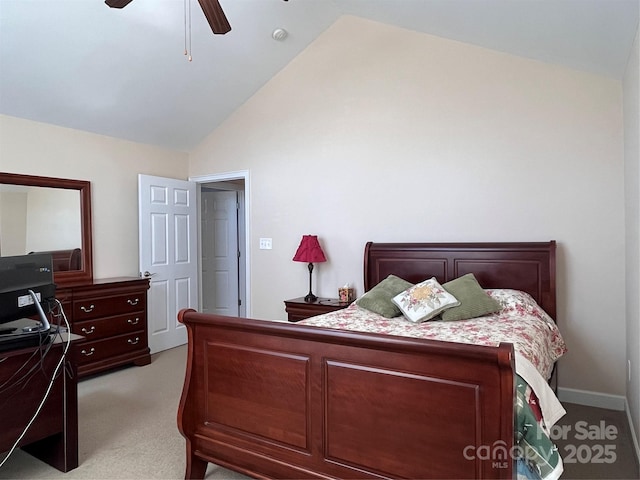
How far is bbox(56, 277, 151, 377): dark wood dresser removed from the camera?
375cm

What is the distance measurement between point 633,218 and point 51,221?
467 cm

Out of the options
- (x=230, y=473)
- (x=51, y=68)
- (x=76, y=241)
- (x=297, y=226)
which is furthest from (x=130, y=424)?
(x=51, y=68)

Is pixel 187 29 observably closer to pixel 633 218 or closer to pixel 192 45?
pixel 192 45

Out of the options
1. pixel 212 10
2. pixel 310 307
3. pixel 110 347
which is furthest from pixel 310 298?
pixel 212 10

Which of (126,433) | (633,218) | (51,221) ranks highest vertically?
(51,221)

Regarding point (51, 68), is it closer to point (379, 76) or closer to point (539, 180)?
point (379, 76)

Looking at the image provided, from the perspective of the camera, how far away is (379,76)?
3990 mm

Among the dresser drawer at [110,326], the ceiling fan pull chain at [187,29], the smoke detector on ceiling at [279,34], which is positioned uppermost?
the smoke detector on ceiling at [279,34]

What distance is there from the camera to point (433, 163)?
12.2ft

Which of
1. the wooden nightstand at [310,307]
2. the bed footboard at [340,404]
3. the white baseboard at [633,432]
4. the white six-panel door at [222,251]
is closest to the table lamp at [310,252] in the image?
the wooden nightstand at [310,307]

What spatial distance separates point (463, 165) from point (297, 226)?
1.80 meters

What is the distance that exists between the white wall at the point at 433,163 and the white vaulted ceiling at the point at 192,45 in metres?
0.23

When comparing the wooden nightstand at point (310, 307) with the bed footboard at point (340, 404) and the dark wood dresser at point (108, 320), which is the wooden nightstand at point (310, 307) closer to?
the dark wood dresser at point (108, 320)

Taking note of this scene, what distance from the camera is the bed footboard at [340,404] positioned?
4.91ft
